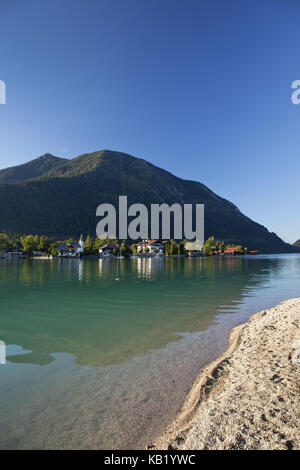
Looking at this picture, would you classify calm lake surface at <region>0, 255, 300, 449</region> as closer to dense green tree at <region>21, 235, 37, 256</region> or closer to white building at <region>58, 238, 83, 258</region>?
white building at <region>58, 238, 83, 258</region>

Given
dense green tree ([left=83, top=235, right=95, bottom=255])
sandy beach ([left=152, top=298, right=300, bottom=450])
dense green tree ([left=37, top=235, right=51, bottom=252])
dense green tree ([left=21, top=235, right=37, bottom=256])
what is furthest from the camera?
dense green tree ([left=83, top=235, right=95, bottom=255])

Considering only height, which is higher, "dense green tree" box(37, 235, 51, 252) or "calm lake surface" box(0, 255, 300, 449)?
"dense green tree" box(37, 235, 51, 252)

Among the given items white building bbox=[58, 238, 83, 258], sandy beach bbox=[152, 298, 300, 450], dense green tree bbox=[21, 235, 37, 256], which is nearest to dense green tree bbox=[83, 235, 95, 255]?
white building bbox=[58, 238, 83, 258]

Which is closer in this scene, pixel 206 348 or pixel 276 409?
pixel 276 409

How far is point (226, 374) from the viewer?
26.7 feet

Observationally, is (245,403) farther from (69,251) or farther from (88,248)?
(69,251)

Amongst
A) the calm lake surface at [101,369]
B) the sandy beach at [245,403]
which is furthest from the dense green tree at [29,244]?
the sandy beach at [245,403]

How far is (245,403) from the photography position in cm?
616

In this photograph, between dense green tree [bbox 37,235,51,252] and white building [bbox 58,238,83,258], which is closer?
dense green tree [bbox 37,235,51,252]

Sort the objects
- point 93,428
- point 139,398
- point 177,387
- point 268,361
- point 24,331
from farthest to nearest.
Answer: point 24,331 → point 268,361 → point 177,387 → point 139,398 → point 93,428

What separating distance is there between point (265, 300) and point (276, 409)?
1925 cm

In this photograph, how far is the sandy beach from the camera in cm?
489
